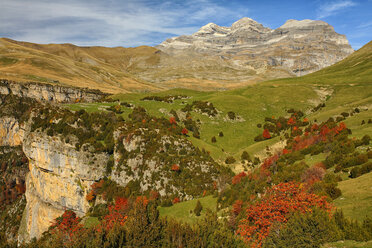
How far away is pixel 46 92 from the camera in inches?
5620

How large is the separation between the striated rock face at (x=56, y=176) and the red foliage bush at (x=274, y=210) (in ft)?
112

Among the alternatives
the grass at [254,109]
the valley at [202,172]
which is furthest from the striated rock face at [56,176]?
the grass at [254,109]

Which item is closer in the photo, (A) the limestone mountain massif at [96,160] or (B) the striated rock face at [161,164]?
(B) the striated rock face at [161,164]

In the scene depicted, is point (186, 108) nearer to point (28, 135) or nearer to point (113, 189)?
point (113, 189)

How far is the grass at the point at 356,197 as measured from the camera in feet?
52.1

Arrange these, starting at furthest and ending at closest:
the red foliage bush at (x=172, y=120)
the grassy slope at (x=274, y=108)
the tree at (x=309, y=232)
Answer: the red foliage bush at (x=172, y=120), the grassy slope at (x=274, y=108), the tree at (x=309, y=232)

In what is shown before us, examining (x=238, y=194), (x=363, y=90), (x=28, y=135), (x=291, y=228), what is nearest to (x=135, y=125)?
(x=28, y=135)

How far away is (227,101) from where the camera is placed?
251 ft

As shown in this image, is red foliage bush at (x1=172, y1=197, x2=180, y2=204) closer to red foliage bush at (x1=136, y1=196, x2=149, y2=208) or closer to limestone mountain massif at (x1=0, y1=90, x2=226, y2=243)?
limestone mountain massif at (x1=0, y1=90, x2=226, y2=243)

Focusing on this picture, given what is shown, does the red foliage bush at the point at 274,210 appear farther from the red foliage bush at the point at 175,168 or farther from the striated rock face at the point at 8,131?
the striated rock face at the point at 8,131

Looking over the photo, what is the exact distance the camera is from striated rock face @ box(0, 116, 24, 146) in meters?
118

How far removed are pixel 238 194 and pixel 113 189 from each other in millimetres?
26360

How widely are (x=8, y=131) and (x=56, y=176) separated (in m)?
98.6

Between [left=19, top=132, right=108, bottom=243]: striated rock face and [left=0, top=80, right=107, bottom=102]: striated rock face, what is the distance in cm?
8086
